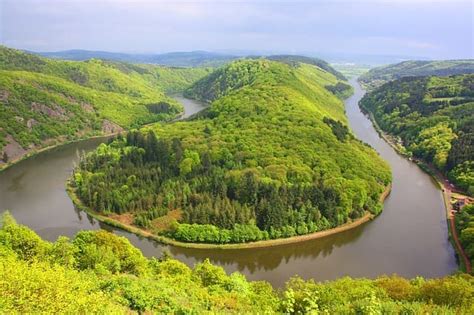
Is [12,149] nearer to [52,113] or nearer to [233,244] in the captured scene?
[52,113]

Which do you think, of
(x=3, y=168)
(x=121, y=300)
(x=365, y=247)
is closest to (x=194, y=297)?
(x=121, y=300)

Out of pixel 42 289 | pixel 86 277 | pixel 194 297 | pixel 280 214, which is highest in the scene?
pixel 42 289

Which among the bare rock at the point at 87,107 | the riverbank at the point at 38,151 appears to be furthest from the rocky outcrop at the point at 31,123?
the bare rock at the point at 87,107

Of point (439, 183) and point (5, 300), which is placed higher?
point (5, 300)

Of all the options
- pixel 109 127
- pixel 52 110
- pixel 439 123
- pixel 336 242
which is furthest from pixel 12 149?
pixel 439 123

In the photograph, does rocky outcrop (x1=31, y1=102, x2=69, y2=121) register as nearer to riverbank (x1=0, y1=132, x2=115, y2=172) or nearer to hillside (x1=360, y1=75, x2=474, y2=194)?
riverbank (x1=0, y1=132, x2=115, y2=172)

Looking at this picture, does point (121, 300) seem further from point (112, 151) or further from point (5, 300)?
point (112, 151)
